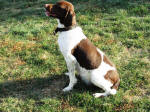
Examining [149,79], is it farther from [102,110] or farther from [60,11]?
[60,11]

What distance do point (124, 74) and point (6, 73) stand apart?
103 inches

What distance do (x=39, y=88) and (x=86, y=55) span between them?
4.27 feet

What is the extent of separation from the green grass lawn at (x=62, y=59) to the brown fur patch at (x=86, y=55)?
0.63 meters

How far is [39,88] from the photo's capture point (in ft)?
18.0

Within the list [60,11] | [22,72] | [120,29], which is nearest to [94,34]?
[120,29]

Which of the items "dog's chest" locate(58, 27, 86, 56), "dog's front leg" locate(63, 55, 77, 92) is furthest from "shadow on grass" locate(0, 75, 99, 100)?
"dog's chest" locate(58, 27, 86, 56)

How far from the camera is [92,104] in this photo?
194 inches

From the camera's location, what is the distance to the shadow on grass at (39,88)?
527cm

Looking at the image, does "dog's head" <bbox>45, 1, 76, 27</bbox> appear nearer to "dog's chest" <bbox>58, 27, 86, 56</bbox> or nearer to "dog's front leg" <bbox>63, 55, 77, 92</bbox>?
"dog's chest" <bbox>58, 27, 86, 56</bbox>

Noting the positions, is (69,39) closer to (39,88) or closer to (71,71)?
(71,71)

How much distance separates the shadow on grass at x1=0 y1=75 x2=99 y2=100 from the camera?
5.27 m

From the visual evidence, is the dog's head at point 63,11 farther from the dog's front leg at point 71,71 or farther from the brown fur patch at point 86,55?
the dog's front leg at point 71,71

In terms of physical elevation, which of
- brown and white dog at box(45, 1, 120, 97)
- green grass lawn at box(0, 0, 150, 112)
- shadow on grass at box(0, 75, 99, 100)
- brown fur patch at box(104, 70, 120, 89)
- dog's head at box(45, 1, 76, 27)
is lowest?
shadow on grass at box(0, 75, 99, 100)

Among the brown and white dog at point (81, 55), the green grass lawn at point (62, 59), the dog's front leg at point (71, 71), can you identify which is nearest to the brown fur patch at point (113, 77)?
the brown and white dog at point (81, 55)
